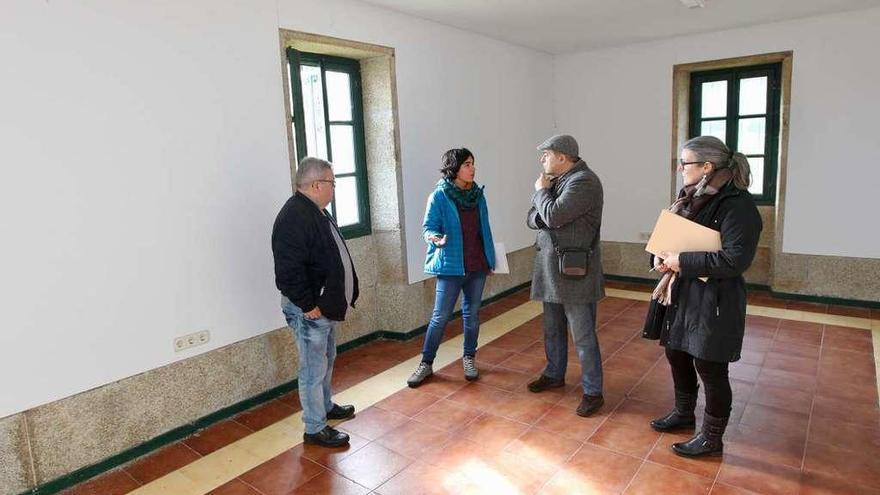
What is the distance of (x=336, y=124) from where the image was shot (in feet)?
14.4

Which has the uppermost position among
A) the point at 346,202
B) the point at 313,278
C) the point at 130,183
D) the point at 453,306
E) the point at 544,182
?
the point at 130,183

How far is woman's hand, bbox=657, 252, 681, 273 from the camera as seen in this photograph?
8.34 ft

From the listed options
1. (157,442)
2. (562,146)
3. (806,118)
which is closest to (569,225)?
(562,146)

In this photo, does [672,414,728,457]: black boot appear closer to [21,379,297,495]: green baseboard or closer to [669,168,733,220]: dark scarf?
[669,168,733,220]: dark scarf

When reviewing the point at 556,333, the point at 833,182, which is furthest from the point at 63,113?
the point at 833,182

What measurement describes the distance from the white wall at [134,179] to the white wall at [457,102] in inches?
4.4

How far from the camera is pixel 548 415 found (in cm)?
328

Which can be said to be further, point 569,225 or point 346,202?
point 346,202

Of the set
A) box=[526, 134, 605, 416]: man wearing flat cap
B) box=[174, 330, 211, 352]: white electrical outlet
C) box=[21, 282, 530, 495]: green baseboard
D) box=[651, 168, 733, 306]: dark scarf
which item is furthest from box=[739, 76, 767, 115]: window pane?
box=[174, 330, 211, 352]: white electrical outlet

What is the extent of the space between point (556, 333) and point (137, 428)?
7.77 ft

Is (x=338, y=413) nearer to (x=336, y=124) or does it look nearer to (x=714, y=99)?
(x=336, y=124)

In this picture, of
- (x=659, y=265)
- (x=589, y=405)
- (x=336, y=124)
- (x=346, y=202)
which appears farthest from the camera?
(x=346, y=202)

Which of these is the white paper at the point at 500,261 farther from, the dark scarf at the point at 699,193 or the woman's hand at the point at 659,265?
the dark scarf at the point at 699,193

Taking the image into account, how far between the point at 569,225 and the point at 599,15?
255 cm
